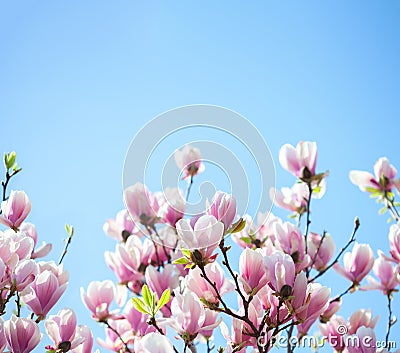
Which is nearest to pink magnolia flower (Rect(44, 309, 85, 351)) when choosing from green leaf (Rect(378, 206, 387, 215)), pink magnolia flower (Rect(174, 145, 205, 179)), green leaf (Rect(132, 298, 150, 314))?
green leaf (Rect(132, 298, 150, 314))

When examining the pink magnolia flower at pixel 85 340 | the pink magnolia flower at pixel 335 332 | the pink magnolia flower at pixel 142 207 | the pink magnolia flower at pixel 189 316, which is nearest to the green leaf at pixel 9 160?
the pink magnolia flower at pixel 142 207

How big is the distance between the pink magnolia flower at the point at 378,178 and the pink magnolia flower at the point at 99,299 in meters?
0.85

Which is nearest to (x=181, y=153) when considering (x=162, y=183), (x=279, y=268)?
(x=162, y=183)

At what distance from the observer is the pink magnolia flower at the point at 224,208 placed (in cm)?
87

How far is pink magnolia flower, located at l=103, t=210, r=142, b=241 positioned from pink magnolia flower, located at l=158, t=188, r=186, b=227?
150 millimetres

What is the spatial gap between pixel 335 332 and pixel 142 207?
56 cm

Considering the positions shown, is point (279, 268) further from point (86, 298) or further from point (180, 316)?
point (86, 298)

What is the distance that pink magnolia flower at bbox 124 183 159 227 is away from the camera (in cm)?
132

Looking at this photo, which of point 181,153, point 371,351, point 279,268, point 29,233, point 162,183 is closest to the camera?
point 279,268

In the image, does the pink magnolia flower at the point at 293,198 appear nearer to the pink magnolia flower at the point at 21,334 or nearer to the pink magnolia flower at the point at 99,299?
the pink magnolia flower at the point at 99,299

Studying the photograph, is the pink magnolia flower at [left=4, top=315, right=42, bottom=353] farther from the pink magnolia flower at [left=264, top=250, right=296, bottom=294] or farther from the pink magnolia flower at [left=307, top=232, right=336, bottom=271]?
the pink magnolia flower at [left=307, top=232, right=336, bottom=271]

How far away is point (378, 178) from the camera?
1638 mm

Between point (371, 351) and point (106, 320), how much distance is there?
2.12 feet

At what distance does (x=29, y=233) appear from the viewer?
1.22 meters
